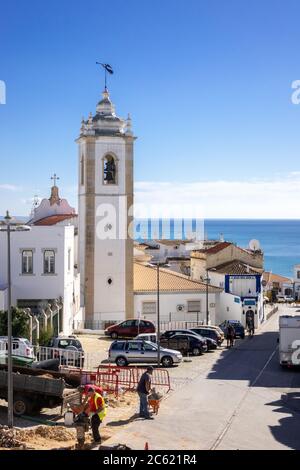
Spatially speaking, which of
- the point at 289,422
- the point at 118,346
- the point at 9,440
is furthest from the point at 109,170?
the point at 9,440

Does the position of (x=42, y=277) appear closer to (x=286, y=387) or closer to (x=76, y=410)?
(x=286, y=387)

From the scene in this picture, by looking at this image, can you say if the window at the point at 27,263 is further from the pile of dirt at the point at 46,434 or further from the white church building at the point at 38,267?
the pile of dirt at the point at 46,434

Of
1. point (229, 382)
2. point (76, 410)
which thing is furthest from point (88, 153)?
point (76, 410)

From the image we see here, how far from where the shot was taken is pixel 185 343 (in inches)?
1395

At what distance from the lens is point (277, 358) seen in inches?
1383

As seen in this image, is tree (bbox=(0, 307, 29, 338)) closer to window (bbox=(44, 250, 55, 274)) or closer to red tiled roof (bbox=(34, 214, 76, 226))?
window (bbox=(44, 250, 55, 274))

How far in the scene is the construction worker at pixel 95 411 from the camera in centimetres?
1702

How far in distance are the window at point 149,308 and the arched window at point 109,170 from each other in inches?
350

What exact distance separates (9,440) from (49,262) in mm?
24700

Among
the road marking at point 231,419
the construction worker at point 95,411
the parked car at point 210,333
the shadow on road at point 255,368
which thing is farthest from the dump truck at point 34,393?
the parked car at point 210,333

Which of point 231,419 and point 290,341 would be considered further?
point 290,341

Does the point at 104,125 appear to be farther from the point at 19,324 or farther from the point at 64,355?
the point at 64,355

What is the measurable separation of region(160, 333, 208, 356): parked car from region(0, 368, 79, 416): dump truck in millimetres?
15248
